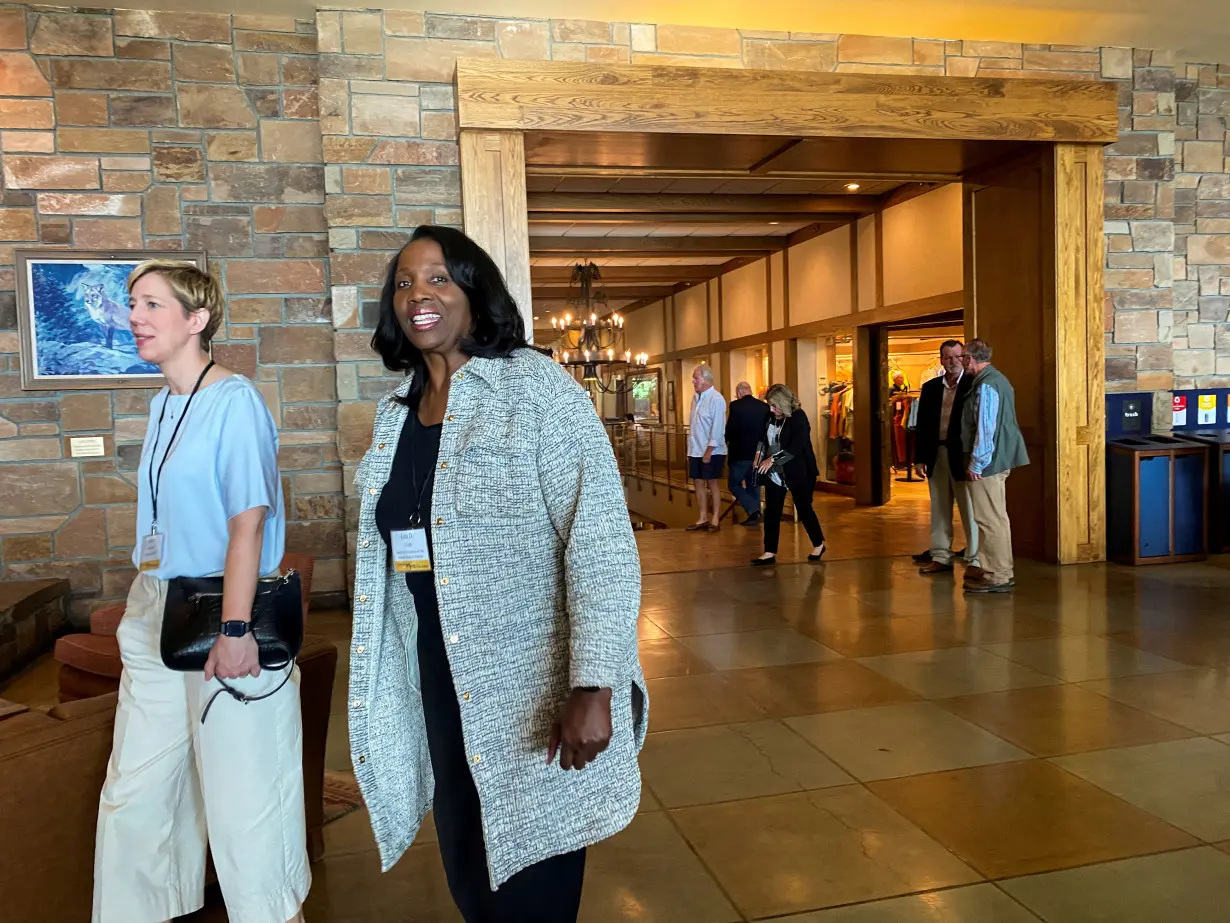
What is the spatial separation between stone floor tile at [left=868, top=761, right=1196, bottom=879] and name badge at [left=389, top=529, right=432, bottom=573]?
5.93 ft

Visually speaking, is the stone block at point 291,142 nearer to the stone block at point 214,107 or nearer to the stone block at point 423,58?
the stone block at point 214,107

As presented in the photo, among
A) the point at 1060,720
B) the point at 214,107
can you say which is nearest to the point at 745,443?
the point at 214,107

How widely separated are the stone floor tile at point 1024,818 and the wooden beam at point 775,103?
418 cm

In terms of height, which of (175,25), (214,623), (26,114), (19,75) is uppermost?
(175,25)

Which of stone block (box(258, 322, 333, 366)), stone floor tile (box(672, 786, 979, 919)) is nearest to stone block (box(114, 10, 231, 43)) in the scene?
stone block (box(258, 322, 333, 366))

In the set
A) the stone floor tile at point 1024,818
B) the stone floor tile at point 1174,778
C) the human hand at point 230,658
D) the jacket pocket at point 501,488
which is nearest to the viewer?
the jacket pocket at point 501,488

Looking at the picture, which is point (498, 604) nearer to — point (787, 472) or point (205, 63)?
point (205, 63)

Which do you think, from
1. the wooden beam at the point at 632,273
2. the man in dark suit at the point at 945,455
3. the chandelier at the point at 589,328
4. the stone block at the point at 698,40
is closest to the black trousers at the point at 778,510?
the man in dark suit at the point at 945,455

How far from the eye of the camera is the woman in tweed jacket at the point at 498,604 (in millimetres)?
1443

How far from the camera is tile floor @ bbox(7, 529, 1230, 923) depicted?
2389 mm

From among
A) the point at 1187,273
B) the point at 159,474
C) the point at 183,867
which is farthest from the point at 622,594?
the point at 1187,273

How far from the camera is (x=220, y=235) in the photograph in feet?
19.0

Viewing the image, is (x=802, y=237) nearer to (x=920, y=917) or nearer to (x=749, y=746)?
(x=749, y=746)

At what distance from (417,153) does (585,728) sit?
5000 mm
